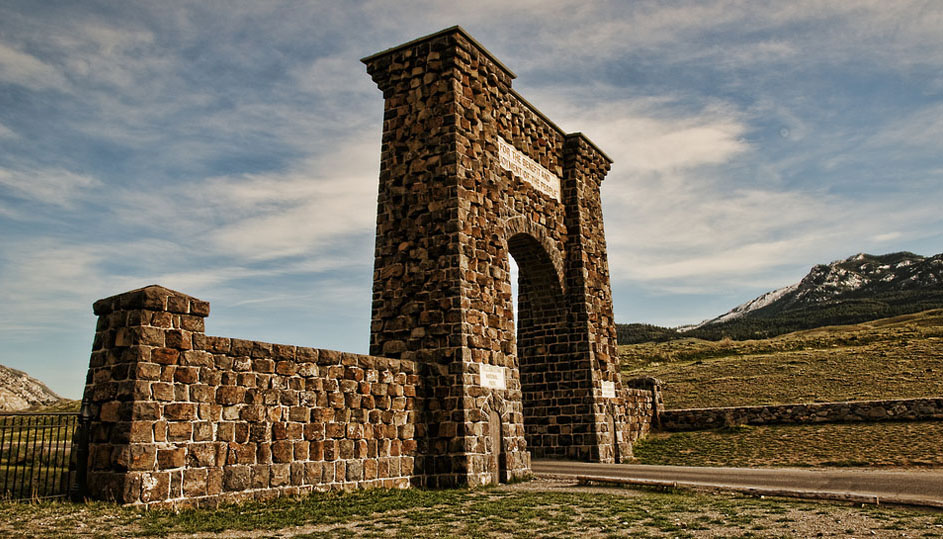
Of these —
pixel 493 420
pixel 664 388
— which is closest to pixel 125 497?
pixel 493 420

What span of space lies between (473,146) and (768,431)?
1218 centimetres

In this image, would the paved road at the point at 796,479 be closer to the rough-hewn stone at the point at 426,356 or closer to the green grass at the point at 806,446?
the green grass at the point at 806,446

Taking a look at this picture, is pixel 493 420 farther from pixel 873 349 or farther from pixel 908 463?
pixel 873 349

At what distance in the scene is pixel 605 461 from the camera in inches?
709

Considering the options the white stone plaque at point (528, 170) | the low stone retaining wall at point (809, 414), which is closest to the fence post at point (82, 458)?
the white stone plaque at point (528, 170)

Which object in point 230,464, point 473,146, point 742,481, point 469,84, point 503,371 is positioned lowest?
point 742,481

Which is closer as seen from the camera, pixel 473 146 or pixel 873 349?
pixel 473 146

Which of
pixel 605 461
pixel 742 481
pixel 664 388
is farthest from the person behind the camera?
pixel 664 388

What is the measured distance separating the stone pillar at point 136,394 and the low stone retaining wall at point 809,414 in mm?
16944

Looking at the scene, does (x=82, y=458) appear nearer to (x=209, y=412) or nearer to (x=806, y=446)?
(x=209, y=412)

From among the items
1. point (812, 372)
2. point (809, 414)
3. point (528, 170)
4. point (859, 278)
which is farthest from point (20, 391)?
point (859, 278)

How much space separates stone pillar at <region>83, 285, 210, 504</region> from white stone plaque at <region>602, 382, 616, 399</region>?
12.5 meters

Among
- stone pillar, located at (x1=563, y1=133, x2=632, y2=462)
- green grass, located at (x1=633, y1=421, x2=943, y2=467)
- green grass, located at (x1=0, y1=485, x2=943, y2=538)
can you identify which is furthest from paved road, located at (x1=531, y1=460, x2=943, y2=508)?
stone pillar, located at (x1=563, y1=133, x2=632, y2=462)

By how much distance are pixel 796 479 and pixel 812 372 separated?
2052cm
